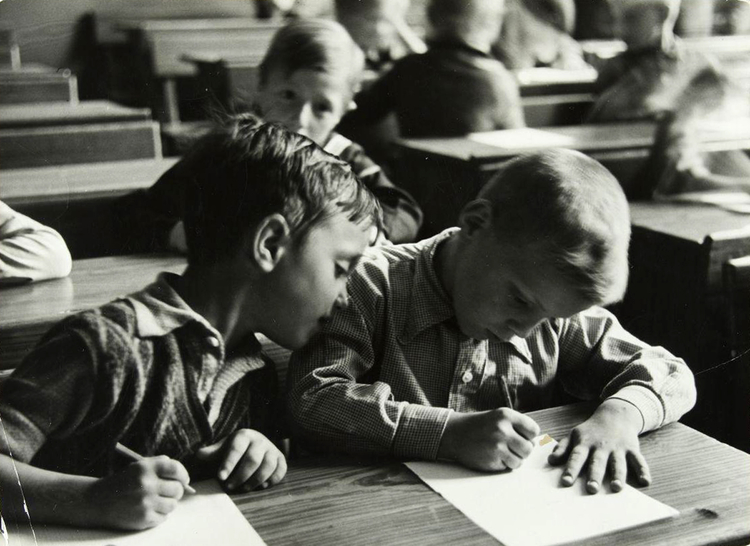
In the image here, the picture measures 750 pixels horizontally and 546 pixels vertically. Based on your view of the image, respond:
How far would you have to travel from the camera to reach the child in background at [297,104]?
3.28ft

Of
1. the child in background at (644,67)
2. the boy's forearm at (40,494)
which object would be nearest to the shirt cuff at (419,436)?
the boy's forearm at (40,494)

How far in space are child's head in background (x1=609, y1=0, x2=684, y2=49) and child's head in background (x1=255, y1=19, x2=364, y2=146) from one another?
1.49 ft

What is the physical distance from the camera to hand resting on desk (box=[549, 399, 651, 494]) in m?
0.98

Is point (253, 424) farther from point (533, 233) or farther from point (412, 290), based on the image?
point (533, 233)

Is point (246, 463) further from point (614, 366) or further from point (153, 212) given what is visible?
point (614, 366)

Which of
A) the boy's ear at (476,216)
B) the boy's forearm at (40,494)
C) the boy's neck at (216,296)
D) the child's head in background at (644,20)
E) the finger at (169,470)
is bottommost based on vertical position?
the boy's forearm at (40,494)

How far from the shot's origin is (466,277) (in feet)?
3.72

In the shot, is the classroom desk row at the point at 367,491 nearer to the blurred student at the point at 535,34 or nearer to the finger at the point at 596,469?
the finger at the point at 596,469

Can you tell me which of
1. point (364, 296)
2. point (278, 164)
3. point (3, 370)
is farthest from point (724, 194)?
point (3, 370)

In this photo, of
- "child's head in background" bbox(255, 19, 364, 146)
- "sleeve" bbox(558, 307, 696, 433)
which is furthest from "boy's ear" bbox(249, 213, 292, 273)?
"sleeve" bbox(558, 307, 696, 433)

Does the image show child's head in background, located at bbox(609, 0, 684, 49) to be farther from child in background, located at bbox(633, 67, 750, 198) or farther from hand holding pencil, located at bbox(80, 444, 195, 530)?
hand holding pencil, located at bbox(80, 444, 195, 530)

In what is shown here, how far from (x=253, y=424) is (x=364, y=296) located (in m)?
0.22

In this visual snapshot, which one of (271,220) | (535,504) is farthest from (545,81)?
(535,504)

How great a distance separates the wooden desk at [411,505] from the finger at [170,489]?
63mm
